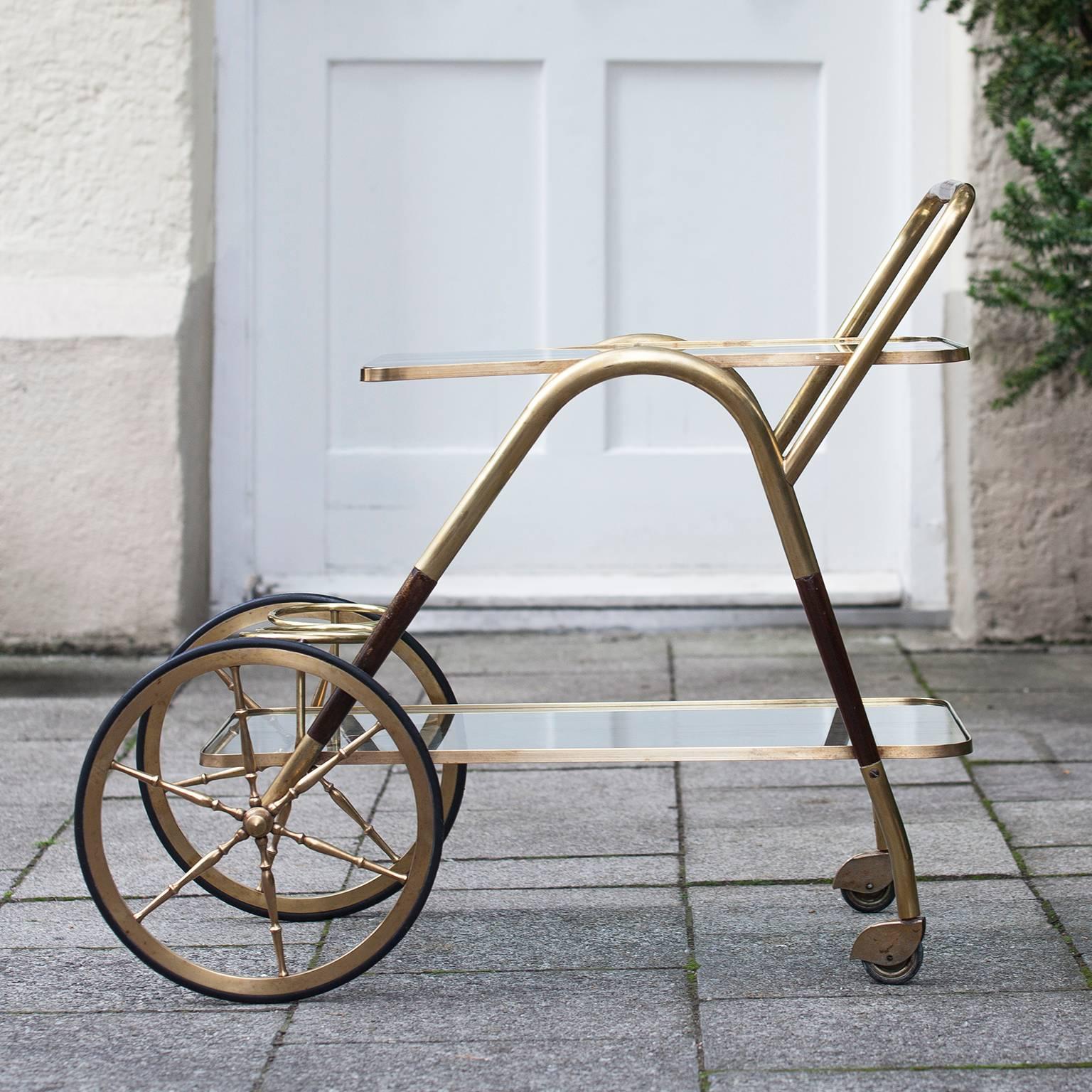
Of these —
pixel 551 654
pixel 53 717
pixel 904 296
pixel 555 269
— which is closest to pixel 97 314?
pixel 53 717

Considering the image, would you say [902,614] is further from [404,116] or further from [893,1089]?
[893,1089]

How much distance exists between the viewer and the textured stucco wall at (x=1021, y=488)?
4.18m

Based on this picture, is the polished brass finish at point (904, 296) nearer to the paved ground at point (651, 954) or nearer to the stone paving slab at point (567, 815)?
the paved ground at point (651, 954)

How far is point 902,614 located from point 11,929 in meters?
2.82

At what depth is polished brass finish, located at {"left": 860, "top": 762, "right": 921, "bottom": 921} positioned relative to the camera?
2.07 meters

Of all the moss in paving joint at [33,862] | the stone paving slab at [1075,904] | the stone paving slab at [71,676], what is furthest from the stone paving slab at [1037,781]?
the stone paving slab at [71,676]

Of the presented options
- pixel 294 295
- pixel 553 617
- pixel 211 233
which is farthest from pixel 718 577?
pixel 211 233

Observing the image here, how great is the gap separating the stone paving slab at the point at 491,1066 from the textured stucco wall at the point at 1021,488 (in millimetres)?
2622

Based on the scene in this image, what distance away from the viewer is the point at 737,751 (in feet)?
6.84

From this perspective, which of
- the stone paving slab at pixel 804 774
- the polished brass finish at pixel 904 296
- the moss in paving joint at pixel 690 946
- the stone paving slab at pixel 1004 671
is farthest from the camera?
the stone paving slab at pixel 1004 671

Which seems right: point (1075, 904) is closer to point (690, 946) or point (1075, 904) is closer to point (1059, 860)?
point (1059, 860)

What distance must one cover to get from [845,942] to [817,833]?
20.2 inches

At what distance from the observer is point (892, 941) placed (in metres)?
2.08

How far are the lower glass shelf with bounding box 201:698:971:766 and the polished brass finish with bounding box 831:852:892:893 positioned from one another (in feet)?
0.69
